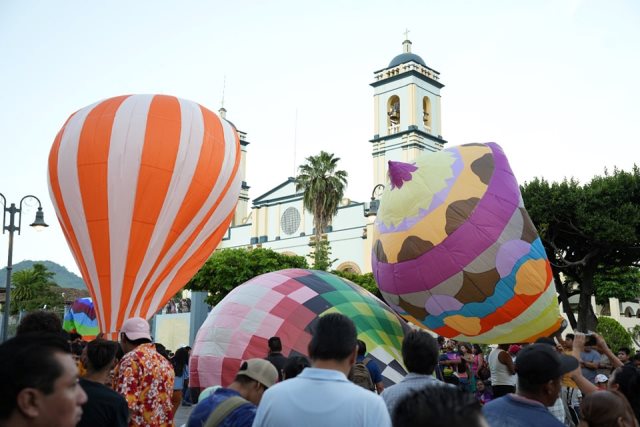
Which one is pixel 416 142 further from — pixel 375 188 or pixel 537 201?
pixel 537 201

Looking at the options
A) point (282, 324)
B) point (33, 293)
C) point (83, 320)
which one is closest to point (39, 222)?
point (282, 324)

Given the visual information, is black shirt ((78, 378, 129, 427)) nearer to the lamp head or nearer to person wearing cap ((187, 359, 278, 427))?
person wearing cap ((187, 359, 278, 427))

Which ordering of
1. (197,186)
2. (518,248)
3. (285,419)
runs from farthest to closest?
(197,186)
(518,248)
(285,419)

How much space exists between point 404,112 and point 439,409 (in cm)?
5494

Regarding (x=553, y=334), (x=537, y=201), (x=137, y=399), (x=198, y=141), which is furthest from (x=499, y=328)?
(x=537, y=201)

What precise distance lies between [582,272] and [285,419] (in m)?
28.4

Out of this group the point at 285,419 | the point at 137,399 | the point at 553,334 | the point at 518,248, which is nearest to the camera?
the point at 285,419

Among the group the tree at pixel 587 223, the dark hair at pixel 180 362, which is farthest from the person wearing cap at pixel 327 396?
the tree at pixel 587 223

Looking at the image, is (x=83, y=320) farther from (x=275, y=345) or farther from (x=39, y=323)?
(x=39, y=323)

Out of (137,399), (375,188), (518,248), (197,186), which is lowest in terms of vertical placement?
(137,399)

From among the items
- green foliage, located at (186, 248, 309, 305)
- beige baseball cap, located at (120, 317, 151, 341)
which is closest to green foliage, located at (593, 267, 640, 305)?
green foliage, located at (186, 248, 309, 305)

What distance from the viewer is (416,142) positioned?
53531 mm

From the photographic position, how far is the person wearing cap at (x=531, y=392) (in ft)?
11.5

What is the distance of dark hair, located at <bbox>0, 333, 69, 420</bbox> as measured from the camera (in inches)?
88.4
